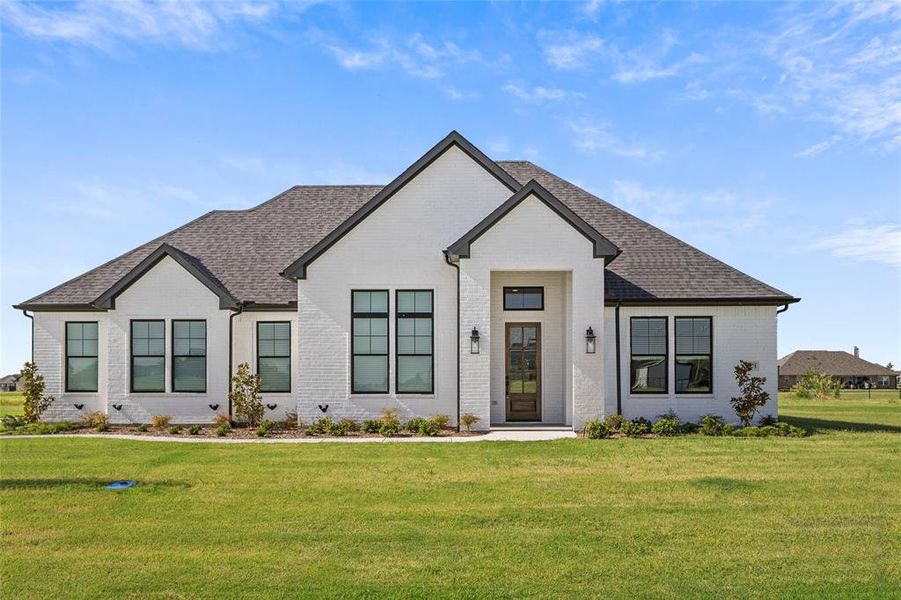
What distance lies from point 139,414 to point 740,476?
51.5 feet

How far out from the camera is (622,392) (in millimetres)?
19141

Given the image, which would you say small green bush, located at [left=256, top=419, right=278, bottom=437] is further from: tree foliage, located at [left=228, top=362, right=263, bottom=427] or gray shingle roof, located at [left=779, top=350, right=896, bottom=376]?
gray shingle roof, located at [left=779, top=350, right=896, bottom=376]

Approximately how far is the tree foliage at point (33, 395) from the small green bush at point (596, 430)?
1505cm

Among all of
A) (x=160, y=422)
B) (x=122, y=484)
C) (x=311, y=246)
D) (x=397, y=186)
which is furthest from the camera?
(x=311, y=246)

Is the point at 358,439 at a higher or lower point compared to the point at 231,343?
lower

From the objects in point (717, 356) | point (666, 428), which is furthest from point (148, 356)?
point (717, 356)

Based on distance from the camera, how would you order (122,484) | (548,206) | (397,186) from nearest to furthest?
(122,484) → (548,206) → (397,186)

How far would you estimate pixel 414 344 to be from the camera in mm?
18906

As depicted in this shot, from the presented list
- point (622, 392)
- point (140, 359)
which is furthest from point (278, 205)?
point (622, 392)

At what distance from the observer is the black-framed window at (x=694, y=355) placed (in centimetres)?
1925

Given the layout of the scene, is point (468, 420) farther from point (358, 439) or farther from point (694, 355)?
point (694, 355)

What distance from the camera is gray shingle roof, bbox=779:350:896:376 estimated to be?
79.8 meters

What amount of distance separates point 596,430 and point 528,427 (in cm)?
220

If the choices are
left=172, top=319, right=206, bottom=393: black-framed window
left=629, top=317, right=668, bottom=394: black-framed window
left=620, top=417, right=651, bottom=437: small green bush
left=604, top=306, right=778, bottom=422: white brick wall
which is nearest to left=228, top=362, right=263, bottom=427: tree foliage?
left=172, top=319, right=206, bottom=393: black-framed window
